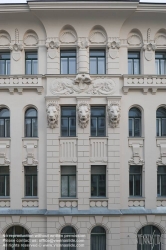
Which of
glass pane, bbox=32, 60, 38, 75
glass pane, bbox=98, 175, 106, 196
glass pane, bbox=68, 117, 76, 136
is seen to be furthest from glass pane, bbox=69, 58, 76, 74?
glass pane, bbox=98, 175, 106, 196

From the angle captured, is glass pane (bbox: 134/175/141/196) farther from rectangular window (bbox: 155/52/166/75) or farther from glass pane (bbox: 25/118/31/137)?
glass pane (bbox: 25/118/31/137)

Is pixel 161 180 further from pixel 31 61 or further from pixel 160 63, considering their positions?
pixel 31 61

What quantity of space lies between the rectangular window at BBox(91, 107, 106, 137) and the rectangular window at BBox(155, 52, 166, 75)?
4.27 meters

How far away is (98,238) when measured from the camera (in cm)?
1786

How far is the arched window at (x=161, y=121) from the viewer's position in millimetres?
18594

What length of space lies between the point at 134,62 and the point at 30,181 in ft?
31.7

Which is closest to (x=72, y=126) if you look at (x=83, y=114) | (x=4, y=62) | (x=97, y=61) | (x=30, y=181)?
(x=83, y=114)

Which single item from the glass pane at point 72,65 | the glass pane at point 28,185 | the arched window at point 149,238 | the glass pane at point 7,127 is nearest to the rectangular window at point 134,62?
the glass pane at point 72,65

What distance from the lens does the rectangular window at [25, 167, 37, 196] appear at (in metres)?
18.1

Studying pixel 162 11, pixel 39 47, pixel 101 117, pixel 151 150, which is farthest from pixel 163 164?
pixel 39 47

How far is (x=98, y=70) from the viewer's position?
18.8m

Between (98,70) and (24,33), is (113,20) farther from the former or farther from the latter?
(24,33)

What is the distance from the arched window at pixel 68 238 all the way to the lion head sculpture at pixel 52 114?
608 cm

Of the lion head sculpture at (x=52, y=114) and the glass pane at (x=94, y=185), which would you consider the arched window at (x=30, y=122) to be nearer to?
the lion head sculpture at (x=52, y=114)
